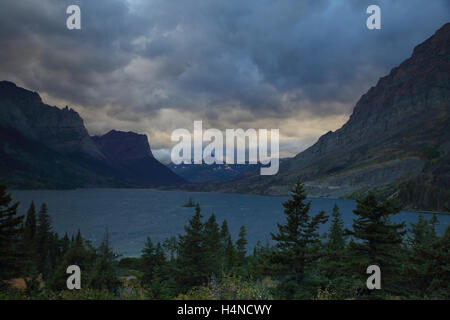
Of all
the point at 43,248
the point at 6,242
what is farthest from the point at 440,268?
the point at 43,248

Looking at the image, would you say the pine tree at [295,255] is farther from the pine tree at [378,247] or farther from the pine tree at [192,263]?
the pine tree at [192,263]

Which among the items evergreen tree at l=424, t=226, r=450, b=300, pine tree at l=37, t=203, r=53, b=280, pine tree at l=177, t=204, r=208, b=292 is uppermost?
evergreen tree at l=424, t=226, r=450, b=300

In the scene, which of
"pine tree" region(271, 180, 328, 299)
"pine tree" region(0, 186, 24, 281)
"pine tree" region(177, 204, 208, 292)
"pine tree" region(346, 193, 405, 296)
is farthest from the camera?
"pine tree" region(177, 204, 208, 292)

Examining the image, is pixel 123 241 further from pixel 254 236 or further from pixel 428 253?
pixel 428 253

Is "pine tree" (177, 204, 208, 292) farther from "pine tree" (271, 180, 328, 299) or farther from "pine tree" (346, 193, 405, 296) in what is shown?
"pine tree" (346, 193, 405, 296)

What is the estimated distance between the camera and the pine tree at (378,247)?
70.7 ft

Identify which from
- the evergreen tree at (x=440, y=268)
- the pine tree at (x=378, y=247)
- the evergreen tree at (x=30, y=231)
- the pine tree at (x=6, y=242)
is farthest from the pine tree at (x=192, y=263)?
the evergreen tree at (x=30, y=231)

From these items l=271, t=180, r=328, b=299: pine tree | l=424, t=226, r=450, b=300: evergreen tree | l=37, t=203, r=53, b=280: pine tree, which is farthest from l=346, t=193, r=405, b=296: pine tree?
l=37, t=203, r=53, b=280: pine tree

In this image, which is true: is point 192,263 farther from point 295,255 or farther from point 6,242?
point 6,242

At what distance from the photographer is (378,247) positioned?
862 inches

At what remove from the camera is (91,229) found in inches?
4774

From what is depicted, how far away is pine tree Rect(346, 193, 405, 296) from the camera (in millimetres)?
21562
